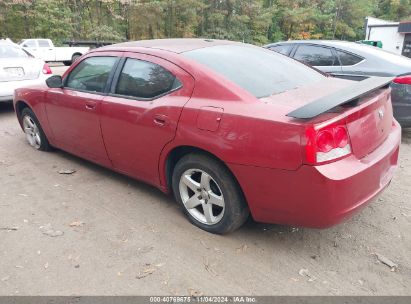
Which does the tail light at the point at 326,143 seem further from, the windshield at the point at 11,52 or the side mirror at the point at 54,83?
the windshield at the point at 11,52

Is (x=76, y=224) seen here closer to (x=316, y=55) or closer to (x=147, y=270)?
(x=147, y=270)

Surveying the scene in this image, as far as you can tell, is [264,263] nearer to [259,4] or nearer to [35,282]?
[35,282]

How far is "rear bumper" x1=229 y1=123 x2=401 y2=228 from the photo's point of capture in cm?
237

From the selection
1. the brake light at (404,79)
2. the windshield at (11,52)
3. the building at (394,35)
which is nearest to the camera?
the brake light at (404,79)

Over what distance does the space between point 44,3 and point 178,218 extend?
3329 cm

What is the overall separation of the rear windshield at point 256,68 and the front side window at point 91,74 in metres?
0.98

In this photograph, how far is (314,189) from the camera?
2.38 meters

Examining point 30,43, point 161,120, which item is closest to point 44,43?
point 30,43

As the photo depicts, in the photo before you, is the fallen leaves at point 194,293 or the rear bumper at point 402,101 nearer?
the fallen leaves at point 194,293

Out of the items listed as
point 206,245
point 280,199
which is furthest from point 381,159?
point 206,245

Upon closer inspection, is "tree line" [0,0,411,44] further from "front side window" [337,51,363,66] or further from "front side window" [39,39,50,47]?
"front side window" [337,51,363,66]

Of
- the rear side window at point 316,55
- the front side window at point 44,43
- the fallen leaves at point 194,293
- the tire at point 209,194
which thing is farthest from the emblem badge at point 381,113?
the front side window at point 44,43

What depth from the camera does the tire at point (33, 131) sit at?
4938mm

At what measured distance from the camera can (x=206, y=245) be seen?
9.66 ft
